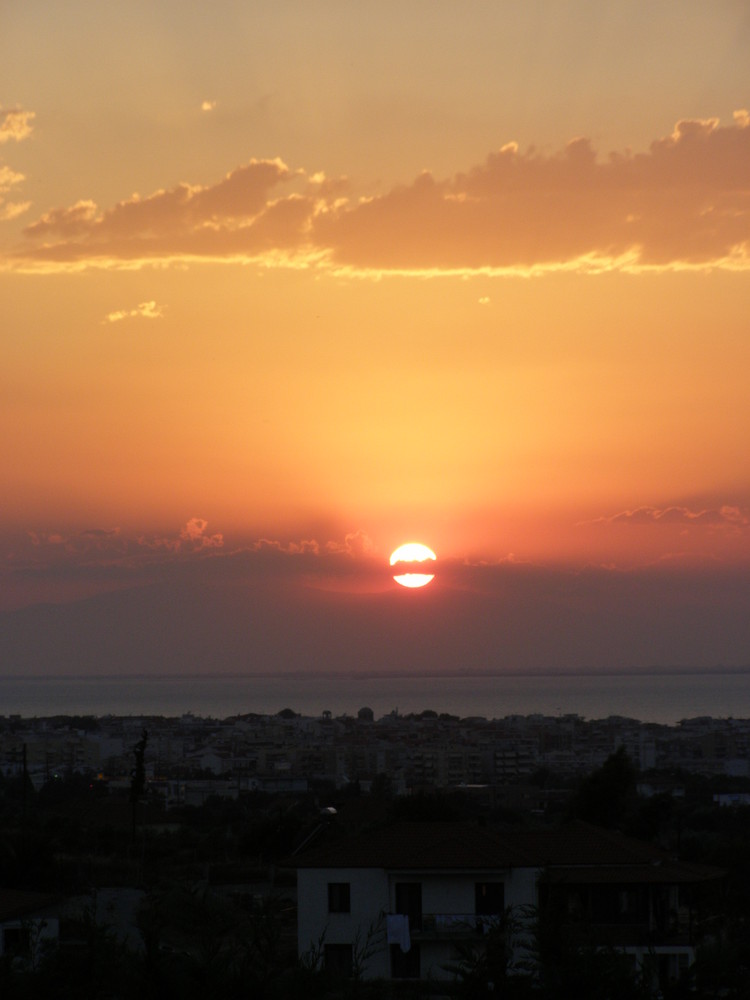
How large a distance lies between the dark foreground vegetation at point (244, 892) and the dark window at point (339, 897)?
114 cm

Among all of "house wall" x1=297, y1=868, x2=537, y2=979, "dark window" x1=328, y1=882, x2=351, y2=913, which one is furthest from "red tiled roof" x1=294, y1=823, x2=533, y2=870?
"dark window" x1=328, y1=882, x2=351, y2=913

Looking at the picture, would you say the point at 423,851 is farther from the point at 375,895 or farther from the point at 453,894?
the point at 375,895

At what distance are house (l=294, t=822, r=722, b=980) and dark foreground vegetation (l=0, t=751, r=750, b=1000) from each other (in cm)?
86

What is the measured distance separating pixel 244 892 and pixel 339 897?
981cm

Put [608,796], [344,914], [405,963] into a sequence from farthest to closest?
Result: [608,796] < [344,914] < [405,963]

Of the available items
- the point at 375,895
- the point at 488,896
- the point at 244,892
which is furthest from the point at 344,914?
the point at 244,892

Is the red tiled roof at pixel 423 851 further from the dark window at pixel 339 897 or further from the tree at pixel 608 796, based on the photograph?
the tree at pixel 608 796

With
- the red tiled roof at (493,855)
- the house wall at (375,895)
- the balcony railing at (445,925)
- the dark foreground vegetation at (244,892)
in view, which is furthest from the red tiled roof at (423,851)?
the dark foreground vegetation at (244,892)

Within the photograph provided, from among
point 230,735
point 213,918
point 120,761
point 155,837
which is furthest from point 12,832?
point 230,735

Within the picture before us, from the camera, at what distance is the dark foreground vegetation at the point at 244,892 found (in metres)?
14.7

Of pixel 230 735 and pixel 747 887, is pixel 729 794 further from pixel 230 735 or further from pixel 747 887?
pixel 230 735

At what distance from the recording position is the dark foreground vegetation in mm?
14680

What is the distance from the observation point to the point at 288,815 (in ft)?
152

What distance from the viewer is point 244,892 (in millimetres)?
32406
